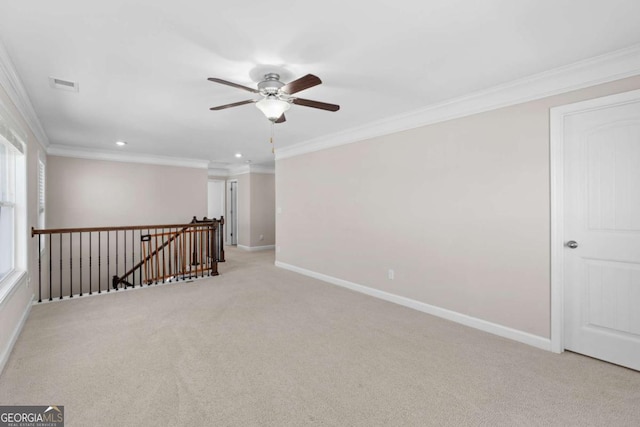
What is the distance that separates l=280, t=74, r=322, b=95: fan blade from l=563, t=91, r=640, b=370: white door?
219cm

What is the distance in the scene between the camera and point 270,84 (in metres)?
2.58

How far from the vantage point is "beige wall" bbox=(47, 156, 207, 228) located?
5.88 meters

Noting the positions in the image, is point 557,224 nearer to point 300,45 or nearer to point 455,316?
point 455,316

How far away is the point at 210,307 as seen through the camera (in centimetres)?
374

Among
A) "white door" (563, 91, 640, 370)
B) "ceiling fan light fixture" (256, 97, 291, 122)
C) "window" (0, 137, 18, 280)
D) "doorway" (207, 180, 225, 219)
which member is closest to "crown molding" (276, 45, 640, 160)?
"white door" (563, 91, 640, 370)

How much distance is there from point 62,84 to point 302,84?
7.76ft

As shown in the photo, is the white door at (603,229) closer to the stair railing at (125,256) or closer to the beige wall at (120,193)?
the stair railing at (125,256)

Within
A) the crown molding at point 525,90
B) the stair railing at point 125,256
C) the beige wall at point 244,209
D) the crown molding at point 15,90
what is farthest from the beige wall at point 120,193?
the crown molding at point 525,90

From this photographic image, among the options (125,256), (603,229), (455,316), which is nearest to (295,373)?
(455,316)

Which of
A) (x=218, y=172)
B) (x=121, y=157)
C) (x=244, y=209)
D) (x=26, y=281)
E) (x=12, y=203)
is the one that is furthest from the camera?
(x=218, y=172)

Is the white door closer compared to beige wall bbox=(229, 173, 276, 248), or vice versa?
the white door

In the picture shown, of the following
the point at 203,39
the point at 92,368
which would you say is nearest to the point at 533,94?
the point at 203,39

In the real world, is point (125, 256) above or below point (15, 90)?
below

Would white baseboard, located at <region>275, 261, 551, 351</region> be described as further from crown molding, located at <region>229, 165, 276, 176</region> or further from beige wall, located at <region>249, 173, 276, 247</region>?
crown molding, located at <region>229, 165, 276, 176</region>
